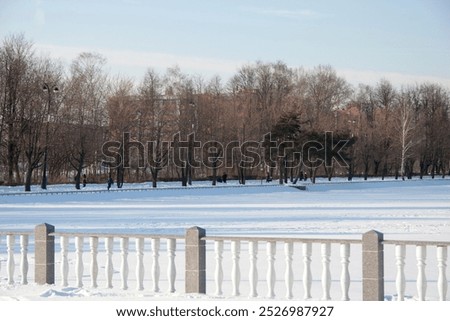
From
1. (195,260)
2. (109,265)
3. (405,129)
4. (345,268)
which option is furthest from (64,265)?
(405,129)

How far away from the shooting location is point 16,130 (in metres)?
73.7

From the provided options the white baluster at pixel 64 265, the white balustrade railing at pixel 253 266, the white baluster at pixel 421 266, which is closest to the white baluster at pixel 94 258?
the white balustrade railing at pixel 253 266

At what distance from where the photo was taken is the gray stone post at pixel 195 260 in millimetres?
14148

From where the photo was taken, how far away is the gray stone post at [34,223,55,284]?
611 inches

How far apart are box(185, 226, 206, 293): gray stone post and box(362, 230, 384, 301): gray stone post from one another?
2521 millimetres

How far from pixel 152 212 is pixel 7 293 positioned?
26.2m

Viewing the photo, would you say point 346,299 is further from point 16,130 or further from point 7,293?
point 16,130

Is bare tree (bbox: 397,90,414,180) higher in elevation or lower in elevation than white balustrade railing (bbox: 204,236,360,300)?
higher

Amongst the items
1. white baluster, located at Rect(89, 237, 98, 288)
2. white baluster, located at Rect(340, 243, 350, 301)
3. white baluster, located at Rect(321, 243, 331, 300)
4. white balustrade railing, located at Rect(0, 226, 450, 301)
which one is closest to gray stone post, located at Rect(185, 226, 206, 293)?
white balustrade railing, located at Rect(0, 226, 450, 301)

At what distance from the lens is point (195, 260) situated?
14.2m

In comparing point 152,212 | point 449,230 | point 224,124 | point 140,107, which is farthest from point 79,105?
point 449,230

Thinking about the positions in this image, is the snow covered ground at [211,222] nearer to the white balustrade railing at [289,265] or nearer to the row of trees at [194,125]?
the white balustrade railing at [289,265]

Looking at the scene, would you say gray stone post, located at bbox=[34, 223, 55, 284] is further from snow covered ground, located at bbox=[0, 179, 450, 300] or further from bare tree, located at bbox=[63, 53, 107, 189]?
bare tree, located at bbox=[63, 53, 107, 189]

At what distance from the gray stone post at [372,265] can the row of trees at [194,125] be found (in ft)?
175
